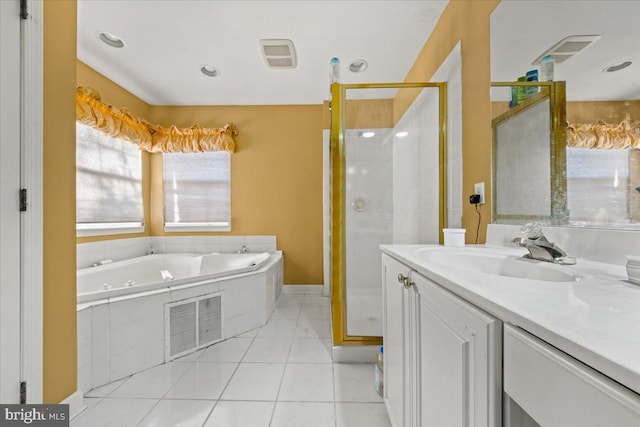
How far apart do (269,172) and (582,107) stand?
3.00m

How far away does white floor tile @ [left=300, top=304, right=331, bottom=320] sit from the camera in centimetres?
261

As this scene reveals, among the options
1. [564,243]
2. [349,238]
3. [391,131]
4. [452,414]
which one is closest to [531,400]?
[452,414]

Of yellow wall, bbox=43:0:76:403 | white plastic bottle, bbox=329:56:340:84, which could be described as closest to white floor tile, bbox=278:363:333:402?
yellow wall, bbox=43:0:76:403

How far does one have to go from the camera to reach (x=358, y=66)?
257cm

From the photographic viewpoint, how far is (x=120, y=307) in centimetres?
163

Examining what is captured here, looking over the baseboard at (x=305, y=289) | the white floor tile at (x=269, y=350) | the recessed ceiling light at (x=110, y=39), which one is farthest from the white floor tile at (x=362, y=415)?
the recessed ceiling light at (x=110, y=39)

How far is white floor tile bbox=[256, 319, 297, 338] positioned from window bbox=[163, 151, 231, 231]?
148 centimetres

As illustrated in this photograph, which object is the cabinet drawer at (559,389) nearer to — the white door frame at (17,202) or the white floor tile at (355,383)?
the white floor tile at (355,383)

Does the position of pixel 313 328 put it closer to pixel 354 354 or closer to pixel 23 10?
pixel 354 354

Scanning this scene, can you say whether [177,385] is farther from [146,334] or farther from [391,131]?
[391,131]

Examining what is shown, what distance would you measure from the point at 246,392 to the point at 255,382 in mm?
93

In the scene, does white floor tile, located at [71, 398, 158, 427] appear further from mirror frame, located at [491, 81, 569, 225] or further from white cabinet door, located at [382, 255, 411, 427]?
mirror frame, located at [491, 81, 569, 225]

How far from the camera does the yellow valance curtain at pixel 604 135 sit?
73cm

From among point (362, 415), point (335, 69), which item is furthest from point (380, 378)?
point (335, 69)
